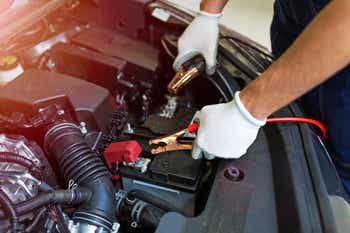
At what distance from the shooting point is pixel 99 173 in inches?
32.8

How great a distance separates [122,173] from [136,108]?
323 mm

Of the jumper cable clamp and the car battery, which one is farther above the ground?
the jumper cable clamp

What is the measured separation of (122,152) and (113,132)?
15cm

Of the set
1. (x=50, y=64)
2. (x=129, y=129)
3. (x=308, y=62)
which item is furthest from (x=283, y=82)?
(x=50, y=64)

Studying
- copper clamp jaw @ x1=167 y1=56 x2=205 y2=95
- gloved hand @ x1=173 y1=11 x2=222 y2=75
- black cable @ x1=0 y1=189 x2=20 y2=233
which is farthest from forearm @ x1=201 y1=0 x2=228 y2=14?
black cable @ x1=0 y1=189 x2=20 y2=233

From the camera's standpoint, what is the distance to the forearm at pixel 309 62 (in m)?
0.72

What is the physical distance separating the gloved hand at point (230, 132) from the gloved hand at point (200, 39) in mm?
301

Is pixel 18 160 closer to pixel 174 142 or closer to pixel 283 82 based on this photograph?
pixel 174 142

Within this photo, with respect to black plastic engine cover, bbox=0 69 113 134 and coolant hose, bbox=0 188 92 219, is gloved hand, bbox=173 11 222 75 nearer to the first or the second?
black plastic engine cover, bbox=0 69 113 134

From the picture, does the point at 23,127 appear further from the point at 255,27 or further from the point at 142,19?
the point at 255,27

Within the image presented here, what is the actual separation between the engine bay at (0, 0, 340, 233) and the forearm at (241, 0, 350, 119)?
0.49ft

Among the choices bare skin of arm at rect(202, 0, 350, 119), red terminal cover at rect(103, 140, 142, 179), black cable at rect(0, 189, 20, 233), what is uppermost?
bare skin of arm at rect(202, 0, 350, 119)

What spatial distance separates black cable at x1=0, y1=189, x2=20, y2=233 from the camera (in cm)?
65

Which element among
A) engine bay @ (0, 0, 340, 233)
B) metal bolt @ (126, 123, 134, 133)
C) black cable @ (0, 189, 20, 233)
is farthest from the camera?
metal bolt @ (126, 123, 134, 133)
